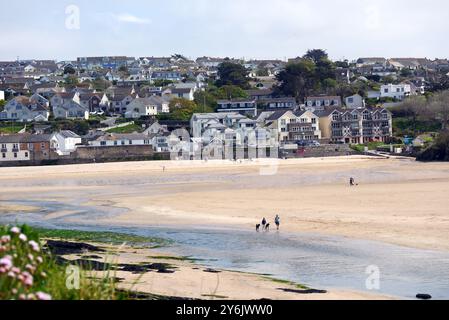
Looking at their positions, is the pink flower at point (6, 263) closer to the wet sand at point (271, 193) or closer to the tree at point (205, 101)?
the wet sand at point (271, 193)

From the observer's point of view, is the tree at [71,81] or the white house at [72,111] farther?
the tree at [71,81]

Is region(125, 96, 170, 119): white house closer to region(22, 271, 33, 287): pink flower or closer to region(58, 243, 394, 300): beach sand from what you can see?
region(58, 243, 394, 300): beach sand

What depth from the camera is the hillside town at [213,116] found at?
161 ft

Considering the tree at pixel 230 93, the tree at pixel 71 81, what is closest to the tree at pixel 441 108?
the tree at pixel 230 93

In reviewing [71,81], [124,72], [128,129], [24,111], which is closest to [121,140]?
[128,129]

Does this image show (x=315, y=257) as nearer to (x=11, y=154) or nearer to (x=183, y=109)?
(x=11, y=154)

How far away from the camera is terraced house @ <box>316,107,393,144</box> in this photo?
54625 mm

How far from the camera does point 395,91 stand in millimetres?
67125

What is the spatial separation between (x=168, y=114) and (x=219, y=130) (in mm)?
8306

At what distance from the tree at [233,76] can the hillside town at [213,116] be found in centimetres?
11

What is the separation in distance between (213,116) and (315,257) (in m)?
37.8

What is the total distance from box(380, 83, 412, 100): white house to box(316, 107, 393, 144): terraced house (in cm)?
1224

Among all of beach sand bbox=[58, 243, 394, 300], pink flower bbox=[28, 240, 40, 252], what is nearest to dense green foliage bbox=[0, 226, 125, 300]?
pink flower bbox=[28, 240, 40, 252]

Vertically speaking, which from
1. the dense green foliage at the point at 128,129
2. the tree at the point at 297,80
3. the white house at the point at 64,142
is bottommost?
the white house at the point at 64,142
